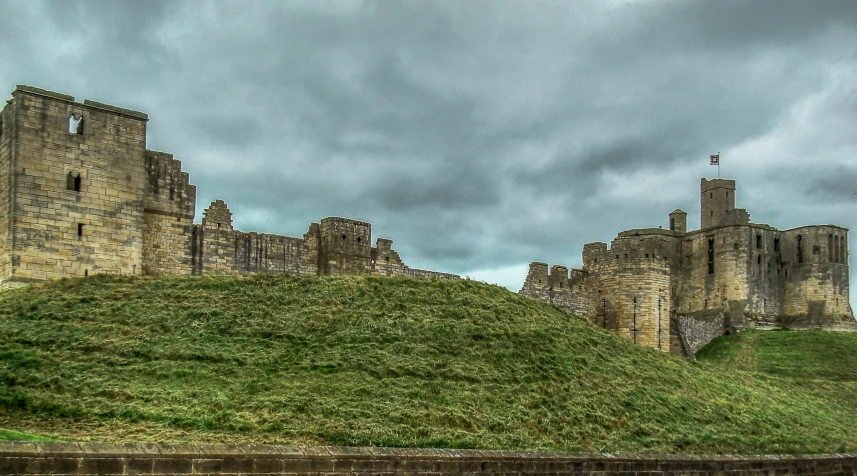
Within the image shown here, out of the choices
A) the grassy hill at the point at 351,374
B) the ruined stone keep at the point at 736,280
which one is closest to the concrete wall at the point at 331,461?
the grassy hill at the point at 351,374

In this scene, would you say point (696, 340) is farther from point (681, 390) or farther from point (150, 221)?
point (150, 221)

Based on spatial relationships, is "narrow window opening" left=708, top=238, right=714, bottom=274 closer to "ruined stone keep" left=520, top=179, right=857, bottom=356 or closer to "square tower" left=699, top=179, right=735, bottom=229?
"ruined stone keep" left=520, top=179, right=857, bottom=356

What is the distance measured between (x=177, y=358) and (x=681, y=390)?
1264 centimetres

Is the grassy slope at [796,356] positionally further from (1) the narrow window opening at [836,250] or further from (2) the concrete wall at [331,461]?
(2) the concrete wall at [331,461]

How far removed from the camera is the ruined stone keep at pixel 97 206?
24188mm

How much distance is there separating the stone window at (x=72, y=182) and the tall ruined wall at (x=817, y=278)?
38857 millimetres

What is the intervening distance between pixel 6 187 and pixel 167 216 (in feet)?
15.2

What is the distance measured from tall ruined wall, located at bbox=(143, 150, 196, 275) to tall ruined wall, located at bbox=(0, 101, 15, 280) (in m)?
3.81

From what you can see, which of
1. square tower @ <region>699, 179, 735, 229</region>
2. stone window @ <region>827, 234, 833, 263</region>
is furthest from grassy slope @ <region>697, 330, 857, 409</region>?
square tower @ <region>699, 179, 735, 229</region>

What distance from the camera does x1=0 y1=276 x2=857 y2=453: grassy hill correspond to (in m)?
16.1

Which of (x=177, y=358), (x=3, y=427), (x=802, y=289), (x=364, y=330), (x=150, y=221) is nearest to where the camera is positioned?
(x=3, y=427)

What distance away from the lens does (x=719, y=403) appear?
2339 centimetres

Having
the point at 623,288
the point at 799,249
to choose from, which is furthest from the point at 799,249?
the point at 623,288

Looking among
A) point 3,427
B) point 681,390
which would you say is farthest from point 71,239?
point 681,390
